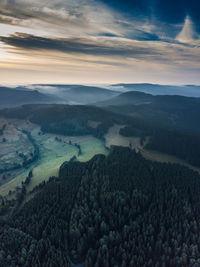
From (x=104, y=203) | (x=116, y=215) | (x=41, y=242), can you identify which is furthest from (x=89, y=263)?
(x=104, y=203)

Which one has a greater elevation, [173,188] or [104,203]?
[173,188]

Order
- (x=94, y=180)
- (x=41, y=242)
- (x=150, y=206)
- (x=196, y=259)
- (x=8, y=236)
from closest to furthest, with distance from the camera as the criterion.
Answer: (x=196, y=259) < (x=41, y=242) < (x=8, y=236) < (x=150, y=206) < (x=94, y=180)

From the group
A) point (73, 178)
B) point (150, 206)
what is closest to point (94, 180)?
point (73, 178)

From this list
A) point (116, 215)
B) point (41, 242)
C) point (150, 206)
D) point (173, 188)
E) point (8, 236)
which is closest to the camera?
point (41, 242)

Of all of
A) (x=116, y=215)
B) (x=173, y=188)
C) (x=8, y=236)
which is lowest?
(x=8, y=236)

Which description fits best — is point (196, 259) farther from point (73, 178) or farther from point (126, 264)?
point (73, 178)

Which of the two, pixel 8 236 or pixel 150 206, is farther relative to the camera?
pixel 150 206
